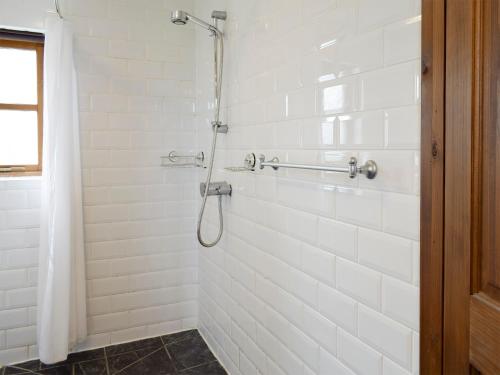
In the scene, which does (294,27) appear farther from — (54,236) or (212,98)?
(54,236)

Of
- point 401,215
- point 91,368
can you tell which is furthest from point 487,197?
point 91,368

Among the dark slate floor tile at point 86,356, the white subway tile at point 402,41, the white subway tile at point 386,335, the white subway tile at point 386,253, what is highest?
the white subway tile at point 402,41

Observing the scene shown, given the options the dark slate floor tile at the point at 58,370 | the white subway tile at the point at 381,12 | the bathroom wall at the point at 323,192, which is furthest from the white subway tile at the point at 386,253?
the dark slate floor tile at the point at 58,370

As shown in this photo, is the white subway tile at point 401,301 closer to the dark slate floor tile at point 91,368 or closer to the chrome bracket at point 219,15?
the chrome bracket at point 219,15

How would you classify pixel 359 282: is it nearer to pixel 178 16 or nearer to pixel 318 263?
pixel 318 263

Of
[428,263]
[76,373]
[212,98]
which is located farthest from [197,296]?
[428,263]

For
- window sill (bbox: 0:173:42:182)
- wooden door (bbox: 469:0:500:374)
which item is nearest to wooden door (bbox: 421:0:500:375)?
wooden door (bbox: 469:0:500:374)

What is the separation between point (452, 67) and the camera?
809 mm

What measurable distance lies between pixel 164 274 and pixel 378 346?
175 cm

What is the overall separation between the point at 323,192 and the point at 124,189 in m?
1.53

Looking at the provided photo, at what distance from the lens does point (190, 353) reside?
7.77 ft

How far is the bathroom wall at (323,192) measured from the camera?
100cm

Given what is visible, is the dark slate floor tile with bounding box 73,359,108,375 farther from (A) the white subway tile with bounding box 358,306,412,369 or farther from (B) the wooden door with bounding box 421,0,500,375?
(B) the wooden door with bounding box 421,0,500,375

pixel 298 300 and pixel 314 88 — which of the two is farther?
pixel 298 300
